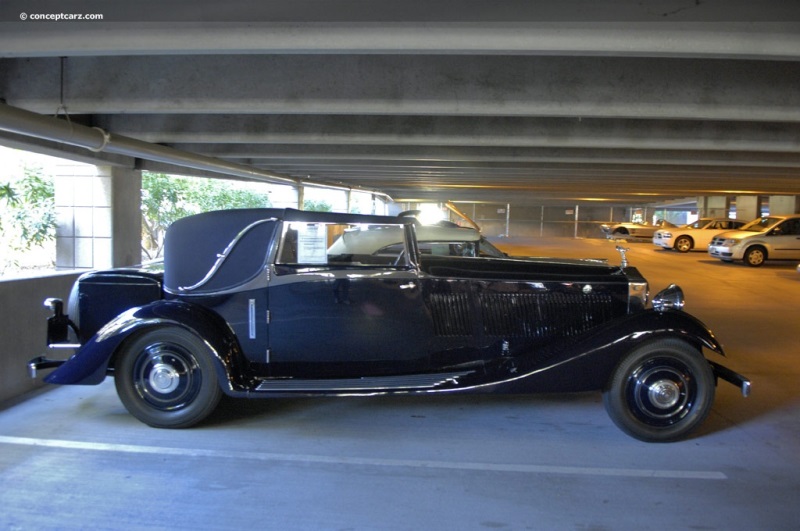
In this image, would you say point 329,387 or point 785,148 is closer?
point 329,387

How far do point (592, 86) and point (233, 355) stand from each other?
5140 mm

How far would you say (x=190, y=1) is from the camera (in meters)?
5.11

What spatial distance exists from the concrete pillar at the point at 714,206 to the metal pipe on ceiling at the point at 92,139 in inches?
1046

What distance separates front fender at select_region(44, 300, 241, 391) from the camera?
440 cm

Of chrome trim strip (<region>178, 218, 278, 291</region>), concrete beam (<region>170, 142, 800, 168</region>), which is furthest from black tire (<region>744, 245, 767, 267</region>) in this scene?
chrome trim strip (<region>178, 218, 278, 291</region>)

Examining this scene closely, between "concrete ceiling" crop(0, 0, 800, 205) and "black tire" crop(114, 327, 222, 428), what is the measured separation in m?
2.66

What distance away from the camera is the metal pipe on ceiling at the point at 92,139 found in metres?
6.43

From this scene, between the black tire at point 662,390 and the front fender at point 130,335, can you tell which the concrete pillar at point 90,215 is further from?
the black tire at point 662,390

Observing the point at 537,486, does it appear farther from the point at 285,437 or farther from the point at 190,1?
the point at 190,1

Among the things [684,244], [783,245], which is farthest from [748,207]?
[783,245]

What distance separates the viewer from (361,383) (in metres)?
4.56

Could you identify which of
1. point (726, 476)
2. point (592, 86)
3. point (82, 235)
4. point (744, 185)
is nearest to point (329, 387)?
point (726, 476)

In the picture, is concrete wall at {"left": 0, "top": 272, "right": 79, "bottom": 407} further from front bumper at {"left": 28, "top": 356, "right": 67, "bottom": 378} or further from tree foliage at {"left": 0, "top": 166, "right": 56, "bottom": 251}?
tree foliage at {"left": 0, "top": 166, "right": 56, "bottom": 251}

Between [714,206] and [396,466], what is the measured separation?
1295 inches
